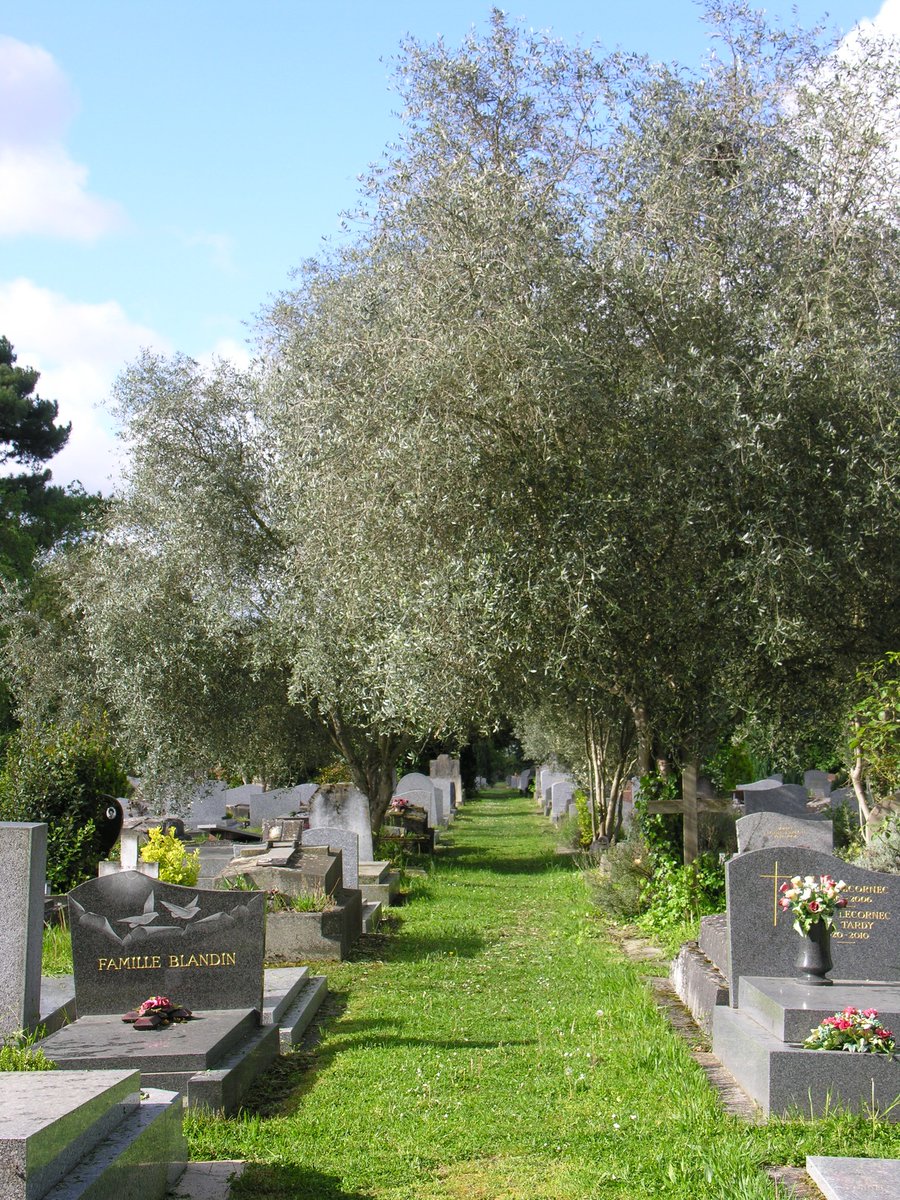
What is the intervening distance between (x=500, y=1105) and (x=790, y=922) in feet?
7.61

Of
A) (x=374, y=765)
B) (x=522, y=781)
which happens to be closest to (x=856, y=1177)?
(x=374, y=765)

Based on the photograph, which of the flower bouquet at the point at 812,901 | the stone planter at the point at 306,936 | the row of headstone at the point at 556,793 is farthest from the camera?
the row of headstone at the point at 556,793

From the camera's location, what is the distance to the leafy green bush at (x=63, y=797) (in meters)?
13.3

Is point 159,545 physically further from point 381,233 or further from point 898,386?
point 898,386

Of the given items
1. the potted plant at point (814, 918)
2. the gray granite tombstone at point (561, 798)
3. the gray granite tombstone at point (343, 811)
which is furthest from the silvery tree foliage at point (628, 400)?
the gray granite tombstone at point (561, 798)

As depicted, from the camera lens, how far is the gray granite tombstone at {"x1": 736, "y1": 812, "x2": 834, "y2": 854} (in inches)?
445

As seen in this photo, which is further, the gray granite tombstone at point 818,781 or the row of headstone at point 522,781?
the row of headstone at point 522,781

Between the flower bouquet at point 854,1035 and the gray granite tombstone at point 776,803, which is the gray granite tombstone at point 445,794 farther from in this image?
the flower bouquet at point 854,1035

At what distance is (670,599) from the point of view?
34.3ft

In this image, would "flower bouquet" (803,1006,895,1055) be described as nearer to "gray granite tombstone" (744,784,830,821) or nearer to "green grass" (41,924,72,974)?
"green grass" (41,924,72,974)

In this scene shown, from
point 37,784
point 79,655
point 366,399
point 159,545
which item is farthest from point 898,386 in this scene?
point 79,655

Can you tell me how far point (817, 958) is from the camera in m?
6.88

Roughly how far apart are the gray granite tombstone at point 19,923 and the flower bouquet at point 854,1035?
4.36m

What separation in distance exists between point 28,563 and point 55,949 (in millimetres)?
28344
